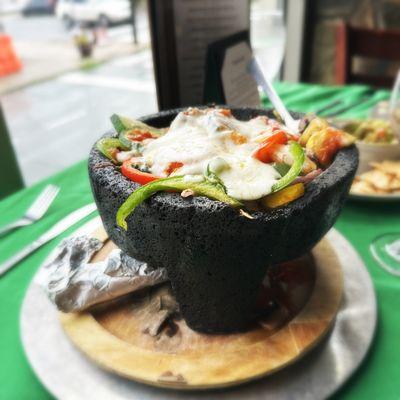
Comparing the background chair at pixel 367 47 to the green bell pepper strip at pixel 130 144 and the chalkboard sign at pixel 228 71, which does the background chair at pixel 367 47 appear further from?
the green bell pepper strip at pixel 130 144

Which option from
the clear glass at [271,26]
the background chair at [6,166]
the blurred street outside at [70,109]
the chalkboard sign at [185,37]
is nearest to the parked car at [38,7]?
the blurred street outside at [70,109]

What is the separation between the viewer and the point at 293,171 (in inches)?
19.6

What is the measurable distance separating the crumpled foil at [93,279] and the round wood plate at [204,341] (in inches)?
1.0

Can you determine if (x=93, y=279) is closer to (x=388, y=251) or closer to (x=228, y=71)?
(x=388, y=251)

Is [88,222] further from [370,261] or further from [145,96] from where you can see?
[145,96]

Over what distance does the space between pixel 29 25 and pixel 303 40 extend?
3.56 metres

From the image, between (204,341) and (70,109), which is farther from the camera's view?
(70,109)

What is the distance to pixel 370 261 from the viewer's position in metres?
0.75

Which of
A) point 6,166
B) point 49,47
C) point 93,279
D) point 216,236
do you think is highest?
point 216,236

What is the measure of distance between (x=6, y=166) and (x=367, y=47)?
4.92 ft

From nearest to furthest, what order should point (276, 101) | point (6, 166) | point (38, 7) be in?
point (276, 101) < point (6, 166) < point (38, 7)

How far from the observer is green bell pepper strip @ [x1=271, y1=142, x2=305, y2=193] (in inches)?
19.2

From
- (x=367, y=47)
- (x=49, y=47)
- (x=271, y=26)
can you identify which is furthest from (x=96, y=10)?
(x=367, y=47)

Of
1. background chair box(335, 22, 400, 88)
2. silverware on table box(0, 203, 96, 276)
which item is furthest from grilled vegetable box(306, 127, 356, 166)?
background chair box(335, 22, 400, 88)
